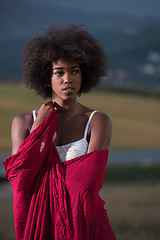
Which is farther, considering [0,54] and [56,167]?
[0,54]

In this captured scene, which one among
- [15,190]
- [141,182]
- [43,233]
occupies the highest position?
[15,190]

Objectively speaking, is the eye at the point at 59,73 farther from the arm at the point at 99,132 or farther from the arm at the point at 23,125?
the arm at the point at 99,132

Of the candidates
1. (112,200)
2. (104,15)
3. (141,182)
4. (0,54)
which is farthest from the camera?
(104,15)

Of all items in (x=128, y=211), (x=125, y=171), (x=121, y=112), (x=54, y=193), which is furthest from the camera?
(x=121, y=112)

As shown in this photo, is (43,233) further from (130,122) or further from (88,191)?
(130,122)

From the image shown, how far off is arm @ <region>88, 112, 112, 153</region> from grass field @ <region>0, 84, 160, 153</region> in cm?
748

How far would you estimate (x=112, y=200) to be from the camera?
5.62 metres

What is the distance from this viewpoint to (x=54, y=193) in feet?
5.75

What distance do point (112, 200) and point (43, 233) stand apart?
13.1ft

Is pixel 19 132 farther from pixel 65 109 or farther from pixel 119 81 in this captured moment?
pixel 119 81

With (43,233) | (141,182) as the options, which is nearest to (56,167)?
(43,233)

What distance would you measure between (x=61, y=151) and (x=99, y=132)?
212 mm

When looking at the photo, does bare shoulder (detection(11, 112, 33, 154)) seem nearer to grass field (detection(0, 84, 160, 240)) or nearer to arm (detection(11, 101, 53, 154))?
arm (detection(11, 101, 53, 154))

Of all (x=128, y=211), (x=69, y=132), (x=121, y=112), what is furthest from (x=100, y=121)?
(x=121, y=112)
